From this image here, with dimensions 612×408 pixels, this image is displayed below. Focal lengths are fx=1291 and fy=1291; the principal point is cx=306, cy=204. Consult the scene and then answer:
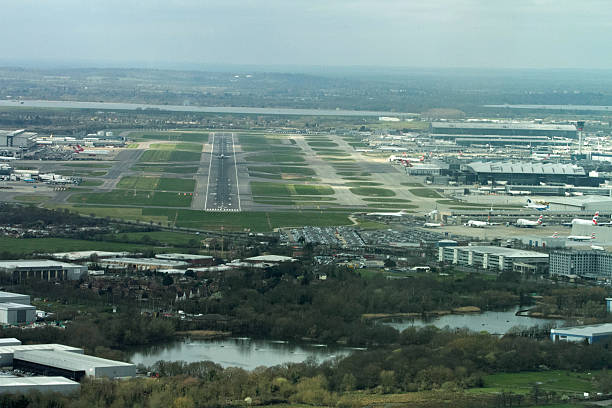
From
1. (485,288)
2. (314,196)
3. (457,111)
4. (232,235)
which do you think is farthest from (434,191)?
(457,111)

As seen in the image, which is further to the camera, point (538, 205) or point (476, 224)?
point (538, 205)

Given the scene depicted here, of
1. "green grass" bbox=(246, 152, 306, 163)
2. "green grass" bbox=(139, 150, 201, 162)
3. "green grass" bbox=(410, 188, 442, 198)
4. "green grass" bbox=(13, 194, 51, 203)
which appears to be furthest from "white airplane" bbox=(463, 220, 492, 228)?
"green grass" bbox=(139, 150, 201, 162)

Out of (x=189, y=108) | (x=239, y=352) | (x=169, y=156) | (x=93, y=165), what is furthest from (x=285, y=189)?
(x=189, y=108)

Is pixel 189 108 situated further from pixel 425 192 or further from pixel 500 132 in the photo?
pixel 425 192

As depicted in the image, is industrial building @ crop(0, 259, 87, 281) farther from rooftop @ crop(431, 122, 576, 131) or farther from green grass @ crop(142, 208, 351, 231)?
rooftop @ crop(431, 122, 576, 131)

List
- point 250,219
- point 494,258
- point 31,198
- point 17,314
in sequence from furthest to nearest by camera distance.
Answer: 1. point 31,198
2. point 250,219
3. point 494,258
4. point 17,314

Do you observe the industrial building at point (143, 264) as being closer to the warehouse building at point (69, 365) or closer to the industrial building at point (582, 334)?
the warehouse building at point (69, 365)
